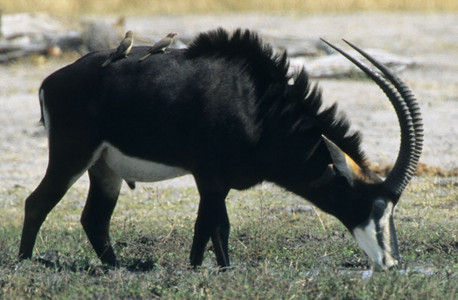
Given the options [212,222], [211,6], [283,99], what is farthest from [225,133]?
[211,6]

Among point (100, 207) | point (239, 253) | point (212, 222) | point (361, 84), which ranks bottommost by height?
point (361, 84)

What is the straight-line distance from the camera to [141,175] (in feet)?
23.6

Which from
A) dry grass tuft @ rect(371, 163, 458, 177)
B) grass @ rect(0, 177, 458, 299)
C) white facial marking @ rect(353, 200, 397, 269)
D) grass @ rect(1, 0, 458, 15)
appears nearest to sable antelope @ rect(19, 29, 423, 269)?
white facial marking @ rect(353, 200, 397, 269)

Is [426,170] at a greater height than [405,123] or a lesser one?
lesser

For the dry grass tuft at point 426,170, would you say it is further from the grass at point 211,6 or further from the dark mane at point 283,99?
the grass at point 211,6

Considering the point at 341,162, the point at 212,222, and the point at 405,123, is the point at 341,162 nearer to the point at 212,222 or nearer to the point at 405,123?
the point at 405,123

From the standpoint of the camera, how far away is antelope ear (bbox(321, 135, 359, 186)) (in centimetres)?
670

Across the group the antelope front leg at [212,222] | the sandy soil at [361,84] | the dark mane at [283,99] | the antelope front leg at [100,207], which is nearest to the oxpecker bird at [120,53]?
the dark mane at [283,99]

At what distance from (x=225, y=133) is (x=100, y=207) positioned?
1441 millimetres

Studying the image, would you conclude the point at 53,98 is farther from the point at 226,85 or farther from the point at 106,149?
the point at 226,85

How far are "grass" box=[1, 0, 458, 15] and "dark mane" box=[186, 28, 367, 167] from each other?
61.0 ft

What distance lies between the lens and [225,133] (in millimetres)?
6816

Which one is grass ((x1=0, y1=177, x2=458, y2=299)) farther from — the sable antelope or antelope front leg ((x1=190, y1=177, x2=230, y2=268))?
the sable antelope

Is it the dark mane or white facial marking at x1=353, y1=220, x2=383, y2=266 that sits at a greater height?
the dark mane
